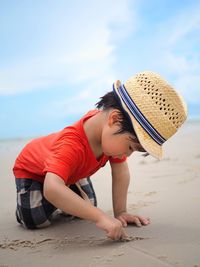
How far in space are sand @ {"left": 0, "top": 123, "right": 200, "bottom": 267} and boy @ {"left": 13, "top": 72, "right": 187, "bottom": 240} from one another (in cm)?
10

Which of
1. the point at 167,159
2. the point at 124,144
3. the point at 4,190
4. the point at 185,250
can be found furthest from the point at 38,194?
the point at 167,159

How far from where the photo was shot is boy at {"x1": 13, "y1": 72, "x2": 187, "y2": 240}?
155cm

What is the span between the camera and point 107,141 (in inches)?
66.9

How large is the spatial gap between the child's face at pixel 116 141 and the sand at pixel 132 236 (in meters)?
0.38

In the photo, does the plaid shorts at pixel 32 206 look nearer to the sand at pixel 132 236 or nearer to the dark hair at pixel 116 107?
the sand at pixel 132 236

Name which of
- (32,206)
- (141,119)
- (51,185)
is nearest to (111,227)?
(51,185)

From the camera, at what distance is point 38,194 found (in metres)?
2.05

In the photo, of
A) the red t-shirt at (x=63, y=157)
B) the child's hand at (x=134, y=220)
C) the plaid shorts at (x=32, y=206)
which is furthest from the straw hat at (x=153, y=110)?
the plaid shorts at (x=32, y=206)

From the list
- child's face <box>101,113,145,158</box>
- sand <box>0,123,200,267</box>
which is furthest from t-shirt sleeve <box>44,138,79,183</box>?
Result: sand <box>0,123,200,267</box>

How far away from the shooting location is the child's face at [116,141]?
1.63m

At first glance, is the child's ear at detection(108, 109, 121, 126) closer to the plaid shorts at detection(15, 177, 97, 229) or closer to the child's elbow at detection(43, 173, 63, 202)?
the child's elbow at detection(43, 173, 63, 202)

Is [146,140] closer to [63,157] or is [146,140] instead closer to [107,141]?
[107,141]

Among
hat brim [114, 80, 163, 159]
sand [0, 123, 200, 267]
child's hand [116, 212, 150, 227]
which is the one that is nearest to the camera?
sand [0, 123, 200, 267]

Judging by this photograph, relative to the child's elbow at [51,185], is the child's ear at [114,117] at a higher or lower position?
higher
